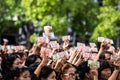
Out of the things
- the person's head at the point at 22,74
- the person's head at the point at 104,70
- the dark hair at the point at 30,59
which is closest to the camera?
the person's head at the point at 22,74

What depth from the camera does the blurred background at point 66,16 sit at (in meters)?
29.8

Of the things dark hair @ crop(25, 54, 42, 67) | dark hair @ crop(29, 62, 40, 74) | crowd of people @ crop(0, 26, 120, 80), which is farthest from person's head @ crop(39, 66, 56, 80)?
dark hair @ crop(25, 54, 42, 67)

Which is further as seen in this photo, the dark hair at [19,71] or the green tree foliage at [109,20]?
the green tree foliage at [109,20]

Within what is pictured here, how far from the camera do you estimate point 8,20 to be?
33.8 metres

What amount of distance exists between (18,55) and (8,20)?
2392 cm

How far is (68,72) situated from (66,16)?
904 inches

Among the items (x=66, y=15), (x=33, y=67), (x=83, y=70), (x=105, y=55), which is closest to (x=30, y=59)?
(x=33, y=67)

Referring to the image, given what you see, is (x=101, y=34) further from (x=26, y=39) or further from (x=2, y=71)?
(x=2, y=71)

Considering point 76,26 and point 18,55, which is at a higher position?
point 18,55

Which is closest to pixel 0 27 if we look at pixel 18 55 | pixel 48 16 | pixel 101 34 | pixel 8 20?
pixel 8 20

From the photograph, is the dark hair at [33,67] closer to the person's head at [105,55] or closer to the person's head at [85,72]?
the person's head at [85,72]

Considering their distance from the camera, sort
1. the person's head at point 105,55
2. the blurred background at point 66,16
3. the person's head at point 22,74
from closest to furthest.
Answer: the person's head at point 22,74 < the person's head at point 105,55 < the blurred background at point 66,16

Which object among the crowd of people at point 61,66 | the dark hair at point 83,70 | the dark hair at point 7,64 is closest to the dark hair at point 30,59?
the crowd of people at point 61,66

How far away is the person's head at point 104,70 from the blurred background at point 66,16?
20.2 meters
